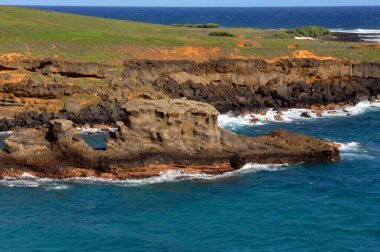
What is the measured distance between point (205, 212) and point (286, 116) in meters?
31.7

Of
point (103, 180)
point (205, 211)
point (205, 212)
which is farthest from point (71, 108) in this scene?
point (205, 212)

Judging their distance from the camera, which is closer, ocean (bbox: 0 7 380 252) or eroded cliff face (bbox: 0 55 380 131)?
ocean (bbox: 0 7 380 252)

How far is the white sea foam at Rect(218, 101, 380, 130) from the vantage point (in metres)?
65.2

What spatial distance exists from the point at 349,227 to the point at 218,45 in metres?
50.8

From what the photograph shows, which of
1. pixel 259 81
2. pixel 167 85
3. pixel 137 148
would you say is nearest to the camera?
pixel 137 148

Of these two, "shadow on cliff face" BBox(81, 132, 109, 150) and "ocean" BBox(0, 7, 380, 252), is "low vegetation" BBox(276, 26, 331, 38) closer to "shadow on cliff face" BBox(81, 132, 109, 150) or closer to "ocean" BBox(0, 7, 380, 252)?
"shadow on cliff face" BBox(81, 132, 109, 150)

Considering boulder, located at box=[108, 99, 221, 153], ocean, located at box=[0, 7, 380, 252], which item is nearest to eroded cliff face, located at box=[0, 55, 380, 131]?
boulder, located at box=[108, 99, 221, 153]

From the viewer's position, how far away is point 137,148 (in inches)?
1783

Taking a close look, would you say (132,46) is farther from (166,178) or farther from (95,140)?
(166,178)

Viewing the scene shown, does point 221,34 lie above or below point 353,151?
above

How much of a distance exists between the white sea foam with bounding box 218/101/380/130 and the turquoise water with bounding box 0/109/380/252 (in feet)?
56.8

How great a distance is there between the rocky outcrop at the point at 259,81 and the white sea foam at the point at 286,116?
1670 millimetres

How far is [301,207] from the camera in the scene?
3972 centimetres

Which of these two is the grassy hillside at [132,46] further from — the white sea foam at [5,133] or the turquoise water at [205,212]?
the turquoise water at [205,212]
